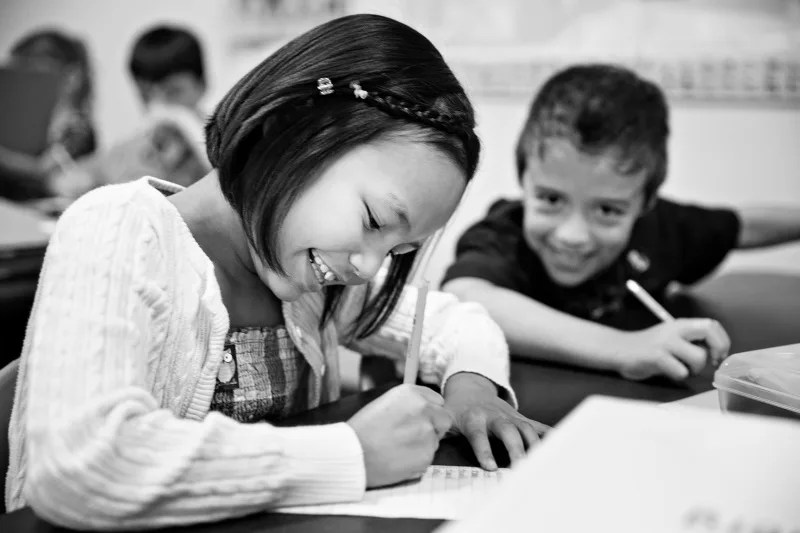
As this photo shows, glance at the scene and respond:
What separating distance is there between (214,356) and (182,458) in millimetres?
211

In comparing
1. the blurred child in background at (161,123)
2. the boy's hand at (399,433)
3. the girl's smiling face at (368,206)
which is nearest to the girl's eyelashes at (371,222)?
the girl's smiling face at (368,206)

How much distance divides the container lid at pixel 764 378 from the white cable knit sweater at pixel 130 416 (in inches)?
13.0

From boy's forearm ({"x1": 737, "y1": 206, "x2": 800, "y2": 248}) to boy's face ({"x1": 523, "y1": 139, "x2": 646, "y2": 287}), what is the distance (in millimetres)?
533

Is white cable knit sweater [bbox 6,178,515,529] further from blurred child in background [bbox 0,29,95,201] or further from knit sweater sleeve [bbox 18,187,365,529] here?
blurred child in background [bbox 0,29,95,201]

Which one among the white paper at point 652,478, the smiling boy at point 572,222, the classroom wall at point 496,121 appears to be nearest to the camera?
the white paper at point 652,478

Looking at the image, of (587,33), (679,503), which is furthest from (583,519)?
(587,33)

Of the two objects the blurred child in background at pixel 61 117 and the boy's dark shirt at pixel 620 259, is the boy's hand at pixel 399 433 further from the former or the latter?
the blurred child in background at pixel 61 117

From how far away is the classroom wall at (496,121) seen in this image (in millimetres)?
2027

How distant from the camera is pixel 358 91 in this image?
671 mm

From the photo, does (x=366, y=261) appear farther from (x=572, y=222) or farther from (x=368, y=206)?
(x=572, y=222)

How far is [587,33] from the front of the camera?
6.98 ft

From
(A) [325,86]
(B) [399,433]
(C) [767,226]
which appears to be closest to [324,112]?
(A) [325,86]

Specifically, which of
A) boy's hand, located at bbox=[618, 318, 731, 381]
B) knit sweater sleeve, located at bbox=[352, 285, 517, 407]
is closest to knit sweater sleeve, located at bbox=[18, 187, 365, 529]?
knit sweater sleeve, located at bbox=[352, 285, 517, 407]

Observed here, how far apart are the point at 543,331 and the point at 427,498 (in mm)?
525
